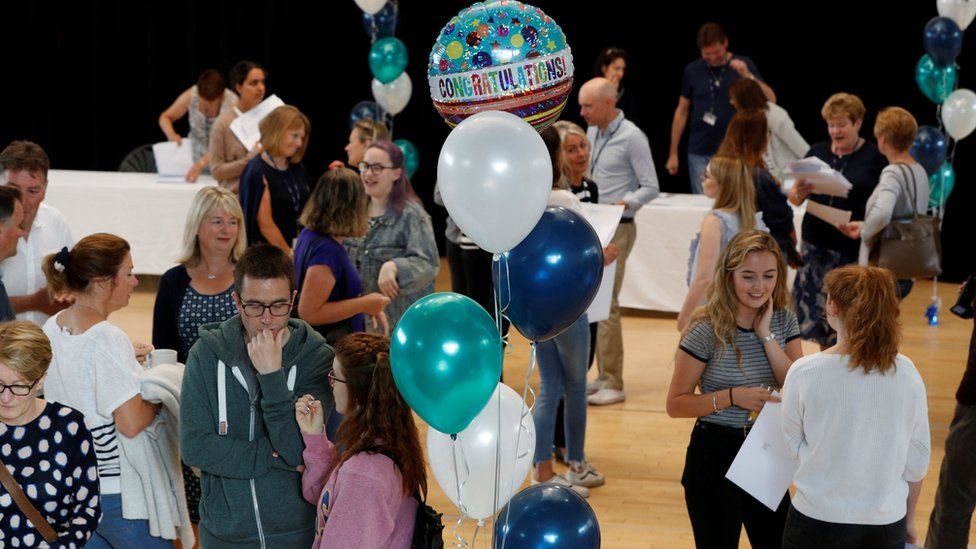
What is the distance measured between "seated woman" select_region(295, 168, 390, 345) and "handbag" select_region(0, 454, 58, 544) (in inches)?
57.4

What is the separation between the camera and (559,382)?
4.46 meters

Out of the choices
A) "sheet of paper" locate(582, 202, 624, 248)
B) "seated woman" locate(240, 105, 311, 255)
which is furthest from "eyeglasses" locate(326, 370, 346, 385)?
"seated woman" locate(240, 105, 311, 255)

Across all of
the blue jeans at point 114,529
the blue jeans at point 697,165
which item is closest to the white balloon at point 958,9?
the blue jeans at point 697,165

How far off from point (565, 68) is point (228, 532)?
132 cm

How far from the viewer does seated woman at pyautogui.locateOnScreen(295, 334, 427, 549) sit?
2.40 m

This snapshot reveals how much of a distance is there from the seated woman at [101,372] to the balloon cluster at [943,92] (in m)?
5.03

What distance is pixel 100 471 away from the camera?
2.85 m

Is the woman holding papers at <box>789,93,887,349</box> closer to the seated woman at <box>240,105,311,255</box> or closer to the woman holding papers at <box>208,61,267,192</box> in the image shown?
the seated woman at <box>240,105,311,255</box>

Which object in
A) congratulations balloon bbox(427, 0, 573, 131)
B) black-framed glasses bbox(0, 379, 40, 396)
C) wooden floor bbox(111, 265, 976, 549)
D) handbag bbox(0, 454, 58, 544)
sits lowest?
wooden floor bbox(111, 265, 976, 549)

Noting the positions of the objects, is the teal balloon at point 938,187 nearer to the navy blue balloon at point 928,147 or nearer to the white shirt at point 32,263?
the navy blue balloon at point 928,147

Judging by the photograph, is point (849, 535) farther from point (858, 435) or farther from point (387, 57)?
point (387, 57)

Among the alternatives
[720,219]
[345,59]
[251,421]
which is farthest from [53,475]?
[345,59]

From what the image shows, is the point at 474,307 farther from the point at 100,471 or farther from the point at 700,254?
the point at 700,254

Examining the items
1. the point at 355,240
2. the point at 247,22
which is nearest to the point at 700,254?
the point at 355,240
